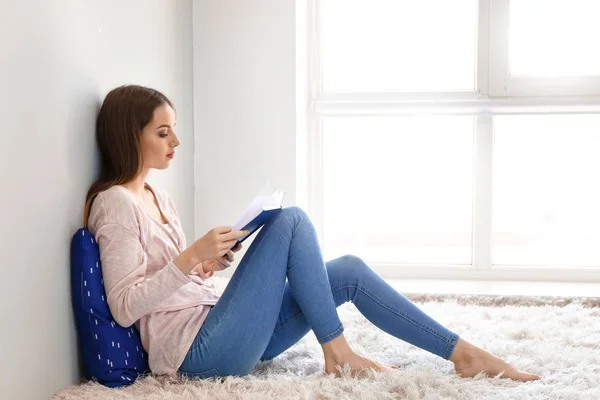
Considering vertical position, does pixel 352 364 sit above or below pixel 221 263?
below

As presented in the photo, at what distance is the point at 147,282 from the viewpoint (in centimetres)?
166

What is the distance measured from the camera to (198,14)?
2961 mm

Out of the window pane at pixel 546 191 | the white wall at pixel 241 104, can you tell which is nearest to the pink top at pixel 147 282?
the white wall at pixel 241 104

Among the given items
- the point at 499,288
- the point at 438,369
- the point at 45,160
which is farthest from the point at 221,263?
the point at 499,288

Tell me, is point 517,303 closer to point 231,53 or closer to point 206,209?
point 206,209

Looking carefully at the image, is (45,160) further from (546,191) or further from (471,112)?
(546,191)

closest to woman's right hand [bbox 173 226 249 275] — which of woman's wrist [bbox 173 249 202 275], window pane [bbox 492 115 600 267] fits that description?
woman's wrist [bbox 173 249 202 275]

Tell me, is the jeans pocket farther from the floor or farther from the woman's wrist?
the floor

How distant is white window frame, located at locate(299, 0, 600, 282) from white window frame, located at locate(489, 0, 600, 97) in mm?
18

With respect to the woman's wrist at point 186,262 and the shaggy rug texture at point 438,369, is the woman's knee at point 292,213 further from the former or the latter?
the shaggy rug texture at point 438,369

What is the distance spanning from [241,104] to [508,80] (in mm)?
1163

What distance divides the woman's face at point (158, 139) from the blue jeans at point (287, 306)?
0.34 meters

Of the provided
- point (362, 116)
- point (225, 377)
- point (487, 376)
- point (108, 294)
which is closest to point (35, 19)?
point (108, 294)

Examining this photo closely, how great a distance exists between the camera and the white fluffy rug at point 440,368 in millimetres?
1665
